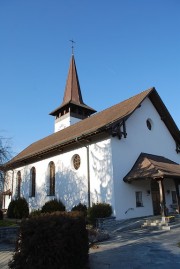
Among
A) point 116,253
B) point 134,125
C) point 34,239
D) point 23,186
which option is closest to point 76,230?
point 34,239

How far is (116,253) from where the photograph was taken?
341 inches

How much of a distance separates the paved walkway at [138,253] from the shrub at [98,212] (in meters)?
3.08

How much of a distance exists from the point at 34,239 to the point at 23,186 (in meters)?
19.1

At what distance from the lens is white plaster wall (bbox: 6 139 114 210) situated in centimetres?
1644

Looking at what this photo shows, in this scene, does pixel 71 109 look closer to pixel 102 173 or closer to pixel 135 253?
pixel 102 173

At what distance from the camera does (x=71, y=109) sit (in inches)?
1358

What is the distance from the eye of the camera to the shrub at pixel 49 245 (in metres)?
5.86

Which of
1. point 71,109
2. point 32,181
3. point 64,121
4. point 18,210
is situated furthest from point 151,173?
point 71,109

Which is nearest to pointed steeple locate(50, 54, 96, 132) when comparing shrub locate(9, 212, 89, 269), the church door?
the church door

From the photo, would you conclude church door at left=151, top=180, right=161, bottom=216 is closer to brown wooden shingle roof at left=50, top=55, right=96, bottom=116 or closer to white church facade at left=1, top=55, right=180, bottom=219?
white church facade at left=1, top=55, right=180, bottom=219

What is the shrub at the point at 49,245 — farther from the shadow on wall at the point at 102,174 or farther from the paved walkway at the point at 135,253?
the shadow on wall at the point at 102,174

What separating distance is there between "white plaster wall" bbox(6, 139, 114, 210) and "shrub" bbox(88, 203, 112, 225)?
0.65m

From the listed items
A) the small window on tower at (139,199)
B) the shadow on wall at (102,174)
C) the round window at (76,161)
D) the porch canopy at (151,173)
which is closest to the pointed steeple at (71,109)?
the round window at (76,161)

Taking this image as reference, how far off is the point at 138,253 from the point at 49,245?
3730 mm
